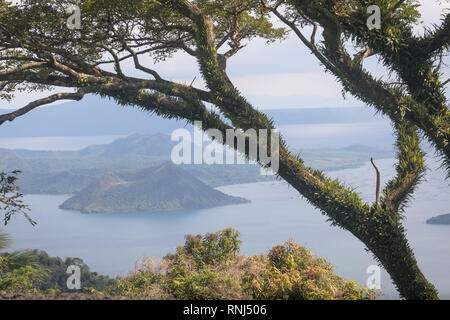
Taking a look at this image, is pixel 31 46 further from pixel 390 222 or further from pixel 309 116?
pixel 309 116

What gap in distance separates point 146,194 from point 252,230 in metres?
52.2

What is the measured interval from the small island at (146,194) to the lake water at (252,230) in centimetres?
332

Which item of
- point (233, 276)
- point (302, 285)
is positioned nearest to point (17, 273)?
point (233, 276)

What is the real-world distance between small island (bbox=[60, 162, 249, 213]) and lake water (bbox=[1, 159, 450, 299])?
332cm

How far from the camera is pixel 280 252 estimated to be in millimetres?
6422

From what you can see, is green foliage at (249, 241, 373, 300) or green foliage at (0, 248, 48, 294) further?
green foliage at (0, 248, 48, 294)

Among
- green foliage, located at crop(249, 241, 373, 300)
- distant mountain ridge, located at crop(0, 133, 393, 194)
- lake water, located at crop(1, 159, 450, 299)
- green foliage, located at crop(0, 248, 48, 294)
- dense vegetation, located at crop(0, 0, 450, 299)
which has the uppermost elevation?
distant mountain ridge, located at crop(0, 133, 393, 194)

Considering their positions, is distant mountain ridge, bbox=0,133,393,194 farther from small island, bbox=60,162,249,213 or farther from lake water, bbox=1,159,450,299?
lake water, bbox=1,159,450,299

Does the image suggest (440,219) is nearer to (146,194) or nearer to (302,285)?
(302,285)

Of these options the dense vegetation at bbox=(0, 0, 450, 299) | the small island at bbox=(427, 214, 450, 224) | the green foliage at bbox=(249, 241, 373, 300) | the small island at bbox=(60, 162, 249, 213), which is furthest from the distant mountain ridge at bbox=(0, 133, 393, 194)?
the green foliage at bbox=(249, 241, 373, 300)

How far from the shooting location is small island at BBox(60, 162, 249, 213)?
117188 millimetres

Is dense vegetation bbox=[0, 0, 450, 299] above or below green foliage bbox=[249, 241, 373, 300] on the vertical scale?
above

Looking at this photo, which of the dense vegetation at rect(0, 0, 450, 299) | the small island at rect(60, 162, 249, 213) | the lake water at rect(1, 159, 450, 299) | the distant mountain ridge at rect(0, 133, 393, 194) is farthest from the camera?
the distant mountain ridge at rect(0, 133, 393, 194)
